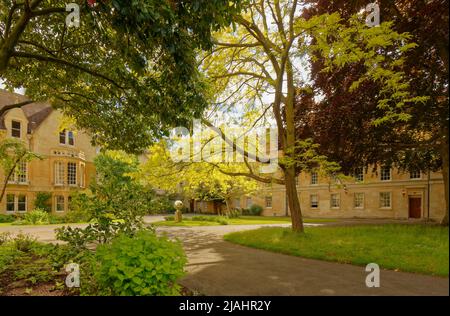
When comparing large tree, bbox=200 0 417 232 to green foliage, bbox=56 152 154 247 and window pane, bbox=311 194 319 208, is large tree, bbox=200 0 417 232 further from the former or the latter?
window pane, bbox=311 194 319 208

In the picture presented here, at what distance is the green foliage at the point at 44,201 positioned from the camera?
107ft

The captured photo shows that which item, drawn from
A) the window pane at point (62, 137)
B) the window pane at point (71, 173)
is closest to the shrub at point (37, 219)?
the window pane at point (71, 173)

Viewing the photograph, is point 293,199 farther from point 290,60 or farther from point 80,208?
point 80,208

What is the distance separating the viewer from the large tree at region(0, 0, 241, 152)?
202 inches

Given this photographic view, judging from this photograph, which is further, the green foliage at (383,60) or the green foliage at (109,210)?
the green foliage at (109,210)

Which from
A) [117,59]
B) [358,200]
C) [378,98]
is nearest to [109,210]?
[117,59]

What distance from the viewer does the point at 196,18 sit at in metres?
5.45

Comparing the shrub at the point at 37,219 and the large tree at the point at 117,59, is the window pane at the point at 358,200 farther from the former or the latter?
the large tree at the point at 117,59

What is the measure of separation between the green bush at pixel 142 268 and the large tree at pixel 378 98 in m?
3.38

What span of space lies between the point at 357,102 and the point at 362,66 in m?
0.75

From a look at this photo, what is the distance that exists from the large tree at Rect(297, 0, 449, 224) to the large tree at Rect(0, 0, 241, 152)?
91.9 inches
